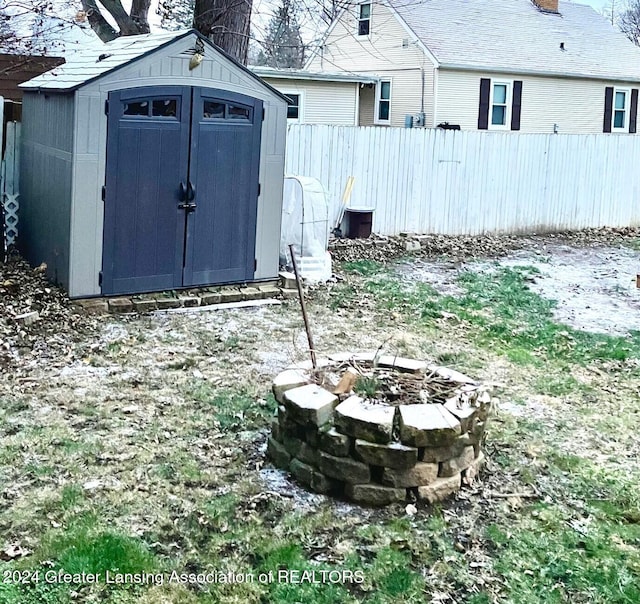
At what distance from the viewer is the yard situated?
3547 millimetres

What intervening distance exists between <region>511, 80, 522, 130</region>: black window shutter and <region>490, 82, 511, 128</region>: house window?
5.9 inches

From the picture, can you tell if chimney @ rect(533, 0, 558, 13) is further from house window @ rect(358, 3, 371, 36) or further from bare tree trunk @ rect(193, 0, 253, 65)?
bare tree trunk @ rect(193, 0, 253, 65)

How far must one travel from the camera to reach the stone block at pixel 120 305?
25.3ft

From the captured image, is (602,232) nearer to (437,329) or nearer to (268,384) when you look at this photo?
(437,329)

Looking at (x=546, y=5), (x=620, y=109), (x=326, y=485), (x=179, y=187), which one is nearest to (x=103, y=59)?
(x=179, y=187)

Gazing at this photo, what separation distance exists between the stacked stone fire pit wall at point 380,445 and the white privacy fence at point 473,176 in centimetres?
776

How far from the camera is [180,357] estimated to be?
664 cm

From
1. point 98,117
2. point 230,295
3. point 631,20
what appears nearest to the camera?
point 98,117

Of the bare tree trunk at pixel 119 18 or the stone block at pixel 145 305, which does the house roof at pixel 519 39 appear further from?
the stone block at pixel 145 305

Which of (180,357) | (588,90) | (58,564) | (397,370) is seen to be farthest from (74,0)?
(588,90)

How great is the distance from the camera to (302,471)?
4391mm

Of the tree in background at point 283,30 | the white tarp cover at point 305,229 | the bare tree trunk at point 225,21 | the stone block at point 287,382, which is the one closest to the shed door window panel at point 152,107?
the white tarp cover at point 305,229

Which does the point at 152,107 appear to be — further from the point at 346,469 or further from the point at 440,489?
the point at 440,489

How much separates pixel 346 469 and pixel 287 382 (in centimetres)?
66
